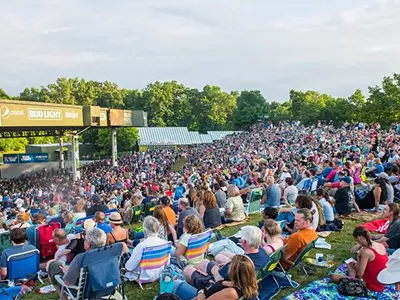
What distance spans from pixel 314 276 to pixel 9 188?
24296 mm

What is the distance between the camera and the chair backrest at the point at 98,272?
4148 millimetres

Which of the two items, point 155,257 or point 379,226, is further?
point 379,226

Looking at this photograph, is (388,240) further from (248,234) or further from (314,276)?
(248,234)

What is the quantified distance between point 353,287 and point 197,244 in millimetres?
2000

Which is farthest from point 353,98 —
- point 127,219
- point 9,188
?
point 127,219

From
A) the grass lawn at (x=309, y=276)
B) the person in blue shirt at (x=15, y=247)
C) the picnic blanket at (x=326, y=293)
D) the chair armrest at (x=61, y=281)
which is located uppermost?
the person in blue shirt at (x=15, y=247)

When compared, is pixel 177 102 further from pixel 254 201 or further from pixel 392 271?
pixel 392 271

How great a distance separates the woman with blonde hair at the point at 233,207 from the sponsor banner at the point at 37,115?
1339 cm

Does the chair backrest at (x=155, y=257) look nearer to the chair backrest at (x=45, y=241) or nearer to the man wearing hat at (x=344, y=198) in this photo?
the chair backrest at (x=45, y=241)

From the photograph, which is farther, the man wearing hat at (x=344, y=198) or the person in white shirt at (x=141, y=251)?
the man wearing hat at (x=344, y=198)

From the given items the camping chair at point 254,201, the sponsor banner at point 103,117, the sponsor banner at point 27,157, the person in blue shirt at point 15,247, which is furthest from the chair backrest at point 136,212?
the sponsor banner at point 27,157

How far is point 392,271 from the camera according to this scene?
167 inches

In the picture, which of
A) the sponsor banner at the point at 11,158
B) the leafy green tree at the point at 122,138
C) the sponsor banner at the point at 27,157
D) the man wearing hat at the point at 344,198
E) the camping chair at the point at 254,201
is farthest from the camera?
the leafy green tree at the point at 122,138

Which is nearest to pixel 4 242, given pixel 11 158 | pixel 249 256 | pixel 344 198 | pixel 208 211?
pixel 208 211
